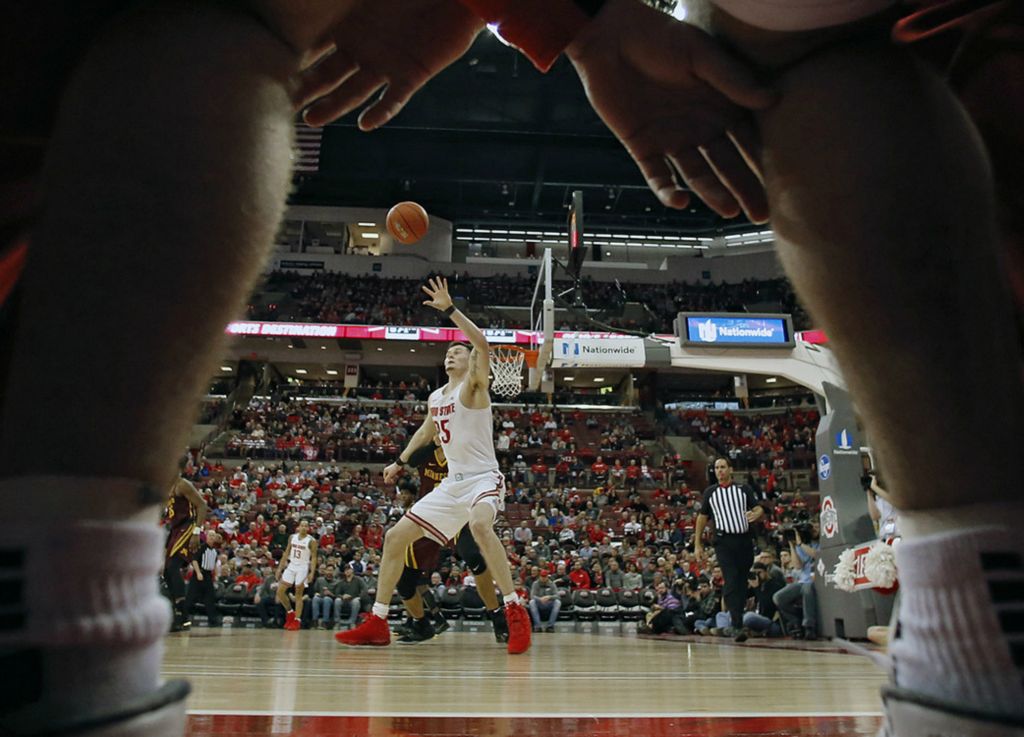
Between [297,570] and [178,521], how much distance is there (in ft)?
9.43

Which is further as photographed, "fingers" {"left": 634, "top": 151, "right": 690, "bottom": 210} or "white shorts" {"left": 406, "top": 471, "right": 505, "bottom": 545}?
"white shorts" {"left": 406, "top": 471, "right": 505, "bottom": 545}

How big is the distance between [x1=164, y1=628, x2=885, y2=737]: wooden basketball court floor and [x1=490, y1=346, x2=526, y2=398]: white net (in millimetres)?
7714

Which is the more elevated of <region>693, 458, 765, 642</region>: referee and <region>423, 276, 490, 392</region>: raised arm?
<region>423, 276, 490, 392</region>: raised arm

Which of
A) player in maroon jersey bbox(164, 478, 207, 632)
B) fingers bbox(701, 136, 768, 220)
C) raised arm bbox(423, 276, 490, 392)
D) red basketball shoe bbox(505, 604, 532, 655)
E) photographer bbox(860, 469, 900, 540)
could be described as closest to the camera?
fingers bbox(701, 136, 768, 220)

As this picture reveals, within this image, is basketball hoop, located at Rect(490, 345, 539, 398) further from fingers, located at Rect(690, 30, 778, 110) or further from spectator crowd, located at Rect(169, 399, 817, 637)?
fingers, located at Rect(690, 30, 778, 110)

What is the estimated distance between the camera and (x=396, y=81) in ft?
2.83

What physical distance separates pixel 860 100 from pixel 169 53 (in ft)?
1.82

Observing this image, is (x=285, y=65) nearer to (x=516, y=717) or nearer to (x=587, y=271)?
(x=516, y=717)

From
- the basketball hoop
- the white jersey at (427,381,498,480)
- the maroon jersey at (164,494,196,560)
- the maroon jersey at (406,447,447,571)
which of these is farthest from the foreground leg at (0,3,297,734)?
the basketball hoop

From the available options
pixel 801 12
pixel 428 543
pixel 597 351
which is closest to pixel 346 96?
pixel 801 12

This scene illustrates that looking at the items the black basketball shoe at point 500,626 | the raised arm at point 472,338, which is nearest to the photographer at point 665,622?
the black basketball shoe at point 500,626

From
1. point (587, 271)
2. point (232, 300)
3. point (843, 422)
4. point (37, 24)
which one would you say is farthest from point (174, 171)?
point (587, 271)

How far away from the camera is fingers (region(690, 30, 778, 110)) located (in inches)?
26.6

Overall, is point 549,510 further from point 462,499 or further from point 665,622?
point 462,499
